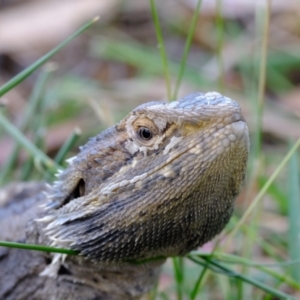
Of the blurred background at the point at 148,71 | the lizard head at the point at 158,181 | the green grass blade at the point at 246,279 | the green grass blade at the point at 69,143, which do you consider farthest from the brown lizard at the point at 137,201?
the blurred background at the point at 148,71

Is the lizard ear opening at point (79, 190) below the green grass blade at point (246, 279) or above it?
below

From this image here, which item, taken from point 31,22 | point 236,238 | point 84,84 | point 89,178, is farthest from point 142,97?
point 89,178

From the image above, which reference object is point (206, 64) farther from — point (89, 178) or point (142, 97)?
point (89, 178)

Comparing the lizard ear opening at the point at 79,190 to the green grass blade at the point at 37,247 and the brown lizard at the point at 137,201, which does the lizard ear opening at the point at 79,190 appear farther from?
the green grass blade at the point at 37,247

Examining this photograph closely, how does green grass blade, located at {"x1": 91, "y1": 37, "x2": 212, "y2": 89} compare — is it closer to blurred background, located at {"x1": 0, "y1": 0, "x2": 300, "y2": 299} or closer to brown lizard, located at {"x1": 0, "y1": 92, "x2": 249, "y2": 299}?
blurred background, located at {"x1": 0, "y1": 0, "x2": 300, "y2": 299}

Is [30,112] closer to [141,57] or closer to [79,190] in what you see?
[79,190]

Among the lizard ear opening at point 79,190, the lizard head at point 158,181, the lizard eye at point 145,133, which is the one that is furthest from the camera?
the lizard ear opening at point 79,190

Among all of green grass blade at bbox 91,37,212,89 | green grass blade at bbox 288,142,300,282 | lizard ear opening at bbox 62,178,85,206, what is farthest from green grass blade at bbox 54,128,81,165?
green grass blade at bbox 91,37,212,89
